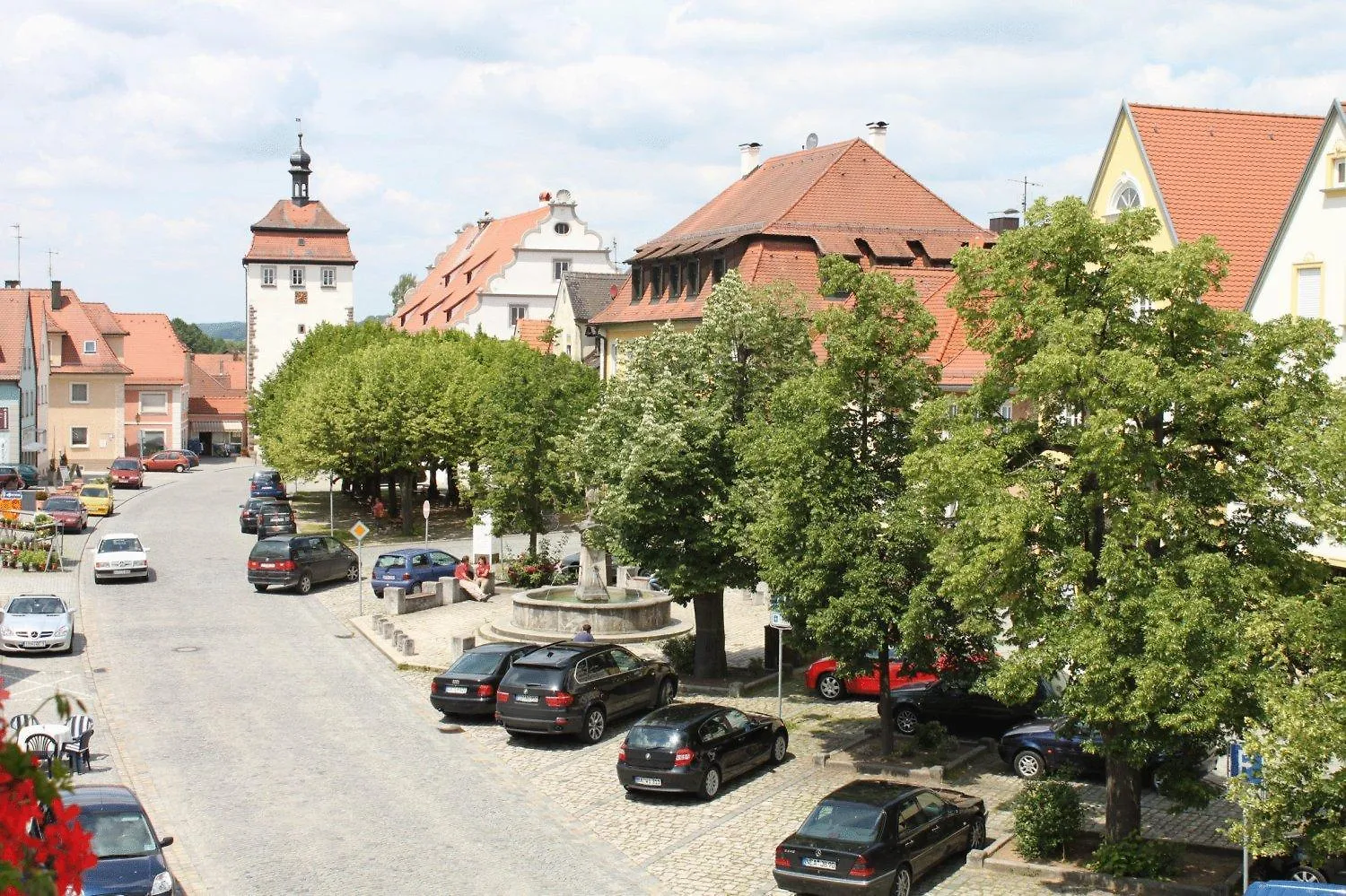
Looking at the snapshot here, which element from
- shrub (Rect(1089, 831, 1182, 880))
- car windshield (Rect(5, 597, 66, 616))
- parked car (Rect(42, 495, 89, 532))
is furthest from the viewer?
parked car (Rect(42, 495, 89, 532))

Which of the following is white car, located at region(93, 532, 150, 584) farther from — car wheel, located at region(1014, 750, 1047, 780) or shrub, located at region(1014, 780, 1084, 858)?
shrub, located at region(1014, 780, 1084, 858)

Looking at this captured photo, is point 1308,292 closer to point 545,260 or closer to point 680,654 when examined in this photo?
point 680,654

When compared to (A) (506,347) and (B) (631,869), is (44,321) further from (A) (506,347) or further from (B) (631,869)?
(B) (631,869)

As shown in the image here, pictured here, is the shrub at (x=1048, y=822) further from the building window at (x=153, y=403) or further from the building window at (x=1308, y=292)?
the building window at (x=153, y=403)

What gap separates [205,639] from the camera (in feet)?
113

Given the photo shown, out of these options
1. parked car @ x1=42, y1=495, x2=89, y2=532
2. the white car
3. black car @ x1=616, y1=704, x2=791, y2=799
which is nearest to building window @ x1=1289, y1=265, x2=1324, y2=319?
black car @ x1=616, y1=704, x2=791, y2=799

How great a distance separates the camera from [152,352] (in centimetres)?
10044

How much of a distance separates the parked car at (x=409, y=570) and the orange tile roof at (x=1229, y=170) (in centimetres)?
2270

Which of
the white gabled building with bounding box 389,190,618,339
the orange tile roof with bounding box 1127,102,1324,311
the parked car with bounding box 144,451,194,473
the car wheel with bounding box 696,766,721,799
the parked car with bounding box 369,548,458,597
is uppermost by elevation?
the white gabled building with bounding box 389,190,618,339

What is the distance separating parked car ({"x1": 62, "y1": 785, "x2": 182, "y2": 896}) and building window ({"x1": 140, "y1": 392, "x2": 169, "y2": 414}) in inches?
3394

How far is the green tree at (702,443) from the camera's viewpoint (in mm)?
27906

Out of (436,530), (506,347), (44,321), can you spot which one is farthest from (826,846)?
(44,321)

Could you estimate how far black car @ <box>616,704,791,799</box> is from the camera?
21844mm

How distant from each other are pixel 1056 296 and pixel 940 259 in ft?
105
